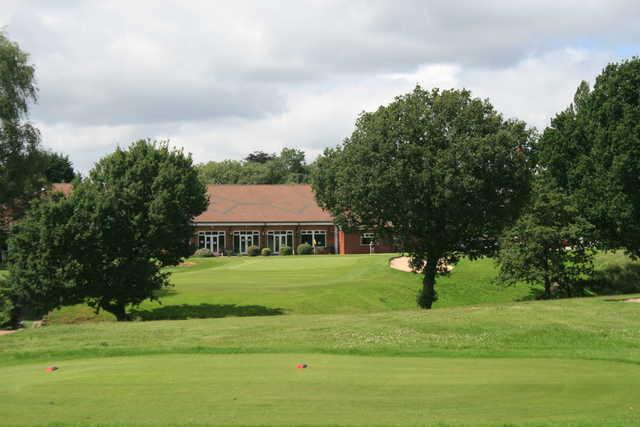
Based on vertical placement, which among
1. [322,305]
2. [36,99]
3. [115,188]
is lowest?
[322,305]

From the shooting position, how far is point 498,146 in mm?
33688

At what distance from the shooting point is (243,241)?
81500mm

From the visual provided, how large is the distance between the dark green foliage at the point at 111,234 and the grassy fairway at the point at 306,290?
2.83m

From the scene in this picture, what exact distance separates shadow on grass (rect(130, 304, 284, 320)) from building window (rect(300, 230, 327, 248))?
44.2 metres

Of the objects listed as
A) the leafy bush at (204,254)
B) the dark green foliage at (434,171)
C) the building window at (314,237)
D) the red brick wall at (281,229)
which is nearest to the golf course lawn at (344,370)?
the dark green foliage at (434,171)

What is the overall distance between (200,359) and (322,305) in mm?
21594

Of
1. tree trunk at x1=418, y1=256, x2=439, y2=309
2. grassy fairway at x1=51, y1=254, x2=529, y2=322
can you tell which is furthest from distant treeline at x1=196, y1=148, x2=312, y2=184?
tree trunk at x1=418, y1=256, x2=439, y2=309

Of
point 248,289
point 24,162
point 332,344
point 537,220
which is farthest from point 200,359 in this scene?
point 24,162

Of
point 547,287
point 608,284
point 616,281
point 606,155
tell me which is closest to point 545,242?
point 547,287

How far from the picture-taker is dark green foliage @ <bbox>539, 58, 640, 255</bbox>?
41.2 metres

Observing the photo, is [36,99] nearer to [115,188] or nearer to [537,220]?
[115,188]

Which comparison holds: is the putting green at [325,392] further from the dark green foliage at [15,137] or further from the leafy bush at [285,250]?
the leafy bush at [285,250]

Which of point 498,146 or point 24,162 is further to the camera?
point 24,162

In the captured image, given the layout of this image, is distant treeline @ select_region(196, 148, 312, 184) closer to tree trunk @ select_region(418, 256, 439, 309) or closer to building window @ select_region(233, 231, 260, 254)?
building window @ select_region(233, 231, 260, 254)
